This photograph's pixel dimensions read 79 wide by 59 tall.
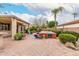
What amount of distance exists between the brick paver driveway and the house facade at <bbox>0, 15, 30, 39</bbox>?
185mm

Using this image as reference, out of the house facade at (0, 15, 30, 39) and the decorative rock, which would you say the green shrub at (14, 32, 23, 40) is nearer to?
the house facade at (0, 15, 30, 39)

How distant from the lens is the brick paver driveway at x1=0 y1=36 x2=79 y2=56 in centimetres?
334

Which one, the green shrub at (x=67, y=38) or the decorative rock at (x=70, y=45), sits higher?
the green shrub at (x=67, y=38)

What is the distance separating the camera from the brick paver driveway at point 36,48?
11.0 ft

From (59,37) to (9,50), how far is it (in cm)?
86

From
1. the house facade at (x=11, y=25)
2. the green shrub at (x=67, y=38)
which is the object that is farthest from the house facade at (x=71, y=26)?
the house facade at (x=11, y=25)

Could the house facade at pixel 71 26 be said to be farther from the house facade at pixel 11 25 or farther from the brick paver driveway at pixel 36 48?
the house facade at pixel 11 25

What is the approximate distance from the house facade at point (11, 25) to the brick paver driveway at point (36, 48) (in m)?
0.18

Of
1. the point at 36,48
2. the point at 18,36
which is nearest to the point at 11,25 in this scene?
the point at 18,36

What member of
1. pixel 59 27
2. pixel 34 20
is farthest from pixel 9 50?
pixel 59 27

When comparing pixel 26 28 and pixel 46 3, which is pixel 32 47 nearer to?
pixel 26 28

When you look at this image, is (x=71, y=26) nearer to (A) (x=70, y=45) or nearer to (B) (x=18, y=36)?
(A) (x=70, y=45)

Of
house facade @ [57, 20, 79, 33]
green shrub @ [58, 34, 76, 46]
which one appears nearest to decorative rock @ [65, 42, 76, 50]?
green shrub @ [58, 34, 76, 46]

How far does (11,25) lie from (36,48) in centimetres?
57
